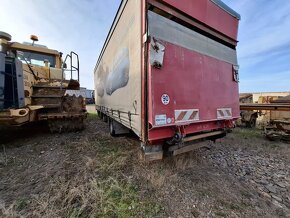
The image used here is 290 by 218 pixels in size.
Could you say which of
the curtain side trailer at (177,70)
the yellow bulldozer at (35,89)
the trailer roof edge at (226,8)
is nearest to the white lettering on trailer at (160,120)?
the curtain side trailer at (177,70)

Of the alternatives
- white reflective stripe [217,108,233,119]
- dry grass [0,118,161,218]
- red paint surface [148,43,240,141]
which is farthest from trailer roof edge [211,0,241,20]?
dry grass [0,118,161,218]

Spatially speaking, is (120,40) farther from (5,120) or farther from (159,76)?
(5,120)

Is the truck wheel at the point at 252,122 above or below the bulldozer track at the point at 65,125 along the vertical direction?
below

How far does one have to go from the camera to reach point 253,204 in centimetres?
252

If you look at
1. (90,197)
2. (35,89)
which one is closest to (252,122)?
(90,197)

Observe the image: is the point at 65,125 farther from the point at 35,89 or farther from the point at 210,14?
the point at 210,14

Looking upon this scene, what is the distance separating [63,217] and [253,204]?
2730mm

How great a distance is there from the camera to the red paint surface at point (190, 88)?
238 centimetres

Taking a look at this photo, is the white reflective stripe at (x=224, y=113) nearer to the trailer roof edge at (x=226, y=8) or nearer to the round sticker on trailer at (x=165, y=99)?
the round sticker on trailer at (x=165, y=99)

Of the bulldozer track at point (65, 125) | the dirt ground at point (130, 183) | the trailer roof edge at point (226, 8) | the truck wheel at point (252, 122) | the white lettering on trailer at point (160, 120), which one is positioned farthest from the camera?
the truck wheel at point (252, 122)

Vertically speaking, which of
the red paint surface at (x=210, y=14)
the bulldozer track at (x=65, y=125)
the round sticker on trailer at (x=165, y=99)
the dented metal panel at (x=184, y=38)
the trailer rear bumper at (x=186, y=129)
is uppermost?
the red paint surface at (x=210, y=14)

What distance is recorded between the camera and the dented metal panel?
2395mm

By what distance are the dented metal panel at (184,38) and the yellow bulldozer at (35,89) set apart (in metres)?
3.81

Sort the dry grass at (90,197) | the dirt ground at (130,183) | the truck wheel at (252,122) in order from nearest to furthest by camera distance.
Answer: the dry grass at (90,197) → the dirt ground at (130,183) → the truck wheel at (252,122)
